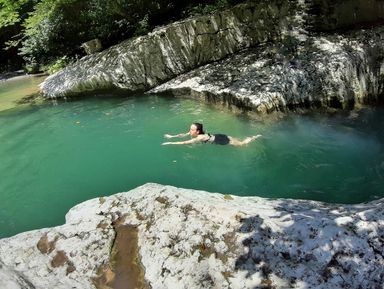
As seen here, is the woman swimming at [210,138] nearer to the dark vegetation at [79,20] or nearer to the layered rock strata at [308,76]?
the layered rock strata at [308,76]

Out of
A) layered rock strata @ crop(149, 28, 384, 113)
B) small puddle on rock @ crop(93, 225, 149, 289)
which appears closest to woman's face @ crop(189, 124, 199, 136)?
layered rock strata @ crop(149, 28, 384, 113)

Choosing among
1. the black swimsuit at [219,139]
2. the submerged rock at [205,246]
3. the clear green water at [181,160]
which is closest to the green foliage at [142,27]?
the clear green water at [181,160]

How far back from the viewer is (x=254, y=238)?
4.80 meters

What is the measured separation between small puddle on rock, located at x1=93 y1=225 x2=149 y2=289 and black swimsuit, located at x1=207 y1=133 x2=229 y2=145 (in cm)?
435

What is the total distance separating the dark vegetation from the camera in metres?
14.7

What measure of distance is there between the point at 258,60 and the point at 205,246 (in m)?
8.65

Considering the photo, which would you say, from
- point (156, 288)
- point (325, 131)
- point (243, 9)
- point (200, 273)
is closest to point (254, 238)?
point (200, 273)

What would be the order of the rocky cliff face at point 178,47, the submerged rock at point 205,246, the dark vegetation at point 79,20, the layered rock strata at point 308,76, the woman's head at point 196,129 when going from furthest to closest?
the dark vegetation at point 79,20, the rocky cliff face at point 178,47, the layered rock strata at point 308,76, the woman's head at point 196,129, the submerged rock at point 205,246

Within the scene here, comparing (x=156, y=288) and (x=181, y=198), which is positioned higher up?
(x=181, y=198)

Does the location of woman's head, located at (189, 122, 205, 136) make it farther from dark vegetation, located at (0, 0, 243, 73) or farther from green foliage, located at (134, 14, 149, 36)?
green foliage, located at (134, 14, 149, 36)

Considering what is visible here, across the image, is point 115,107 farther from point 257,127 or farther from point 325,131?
point 325,131

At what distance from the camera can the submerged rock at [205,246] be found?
4.41 m

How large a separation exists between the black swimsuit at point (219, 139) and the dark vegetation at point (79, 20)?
20.5 feet

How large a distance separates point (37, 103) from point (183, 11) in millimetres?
6619
